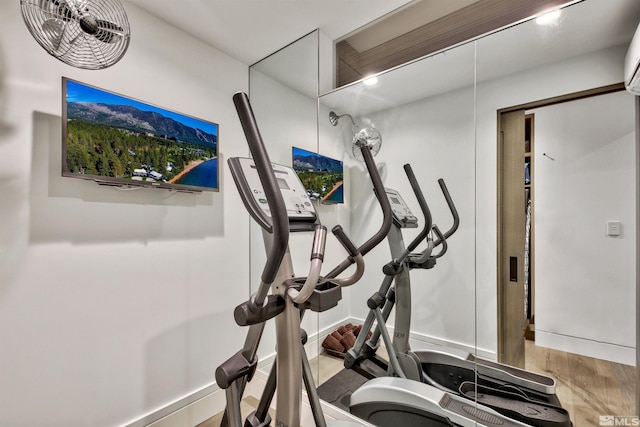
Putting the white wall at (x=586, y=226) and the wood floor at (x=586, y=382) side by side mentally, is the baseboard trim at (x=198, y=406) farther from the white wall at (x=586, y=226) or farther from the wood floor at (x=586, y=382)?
the white wall at (x=586, y=226)

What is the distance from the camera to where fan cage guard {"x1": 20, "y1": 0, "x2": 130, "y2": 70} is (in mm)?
1084

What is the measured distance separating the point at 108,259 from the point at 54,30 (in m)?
1.08

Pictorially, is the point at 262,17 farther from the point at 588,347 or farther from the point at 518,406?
the point at 518,406

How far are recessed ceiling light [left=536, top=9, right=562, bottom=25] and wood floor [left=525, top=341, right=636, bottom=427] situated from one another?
1.66 meters

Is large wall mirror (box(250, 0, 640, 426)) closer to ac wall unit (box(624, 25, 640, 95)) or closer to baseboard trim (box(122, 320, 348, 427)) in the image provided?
ac wall unit (box(624, 25, 640, 95))

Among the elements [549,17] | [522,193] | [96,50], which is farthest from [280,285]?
[549,17]

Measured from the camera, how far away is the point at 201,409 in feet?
6.39

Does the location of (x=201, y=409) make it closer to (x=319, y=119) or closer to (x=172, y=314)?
(x=172, y=314)

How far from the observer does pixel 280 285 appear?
122 centimetres

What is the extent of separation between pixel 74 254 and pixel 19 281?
220 mm

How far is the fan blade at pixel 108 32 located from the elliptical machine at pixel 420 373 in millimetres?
1579

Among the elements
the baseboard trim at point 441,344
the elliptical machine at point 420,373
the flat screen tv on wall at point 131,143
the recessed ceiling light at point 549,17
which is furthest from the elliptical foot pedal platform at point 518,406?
the flat screen tv on wall at point 131,143

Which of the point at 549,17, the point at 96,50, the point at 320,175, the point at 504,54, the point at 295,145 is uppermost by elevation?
the point at 549,17

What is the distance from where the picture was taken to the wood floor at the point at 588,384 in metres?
1.33
